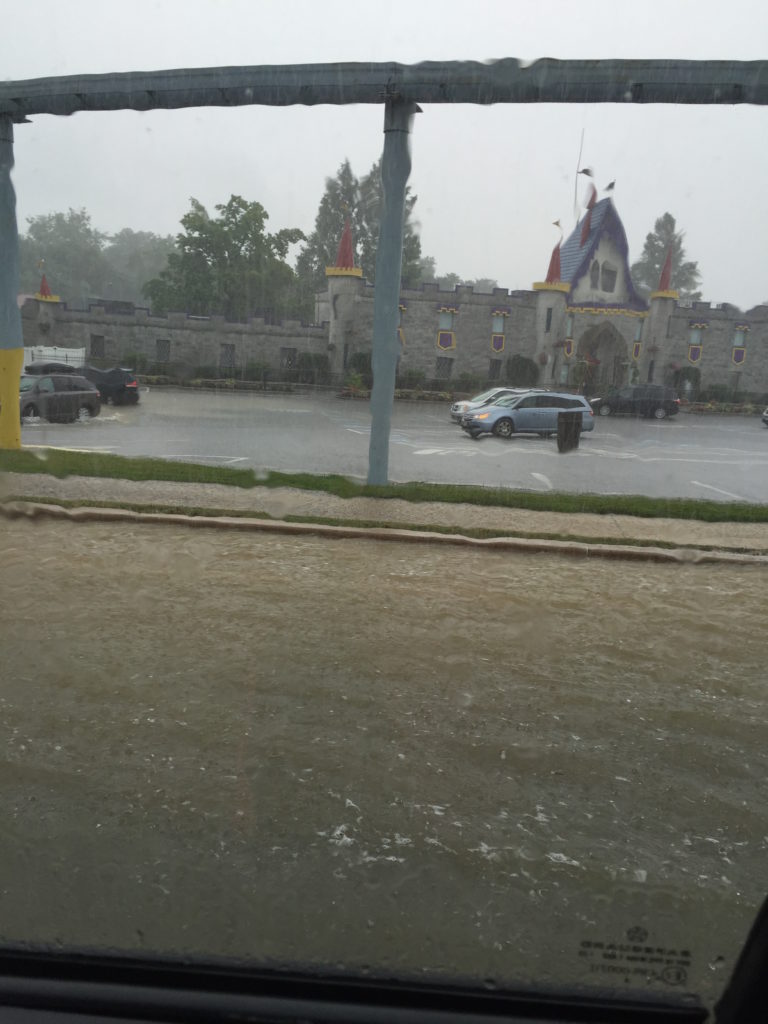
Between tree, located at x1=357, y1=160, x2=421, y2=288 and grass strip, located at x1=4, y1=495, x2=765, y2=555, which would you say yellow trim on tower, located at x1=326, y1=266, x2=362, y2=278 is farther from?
grass strip, located at x1=4, y1=495, x2=765, y2=555

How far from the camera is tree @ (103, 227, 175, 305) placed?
31.2 ft

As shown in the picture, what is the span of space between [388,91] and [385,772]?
313 inches

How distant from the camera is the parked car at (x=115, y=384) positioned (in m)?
12.1

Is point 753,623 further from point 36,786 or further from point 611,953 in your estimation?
point 36,786

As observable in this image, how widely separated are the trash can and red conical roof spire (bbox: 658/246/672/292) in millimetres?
2415

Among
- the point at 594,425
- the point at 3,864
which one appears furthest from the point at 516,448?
the point at 3,864

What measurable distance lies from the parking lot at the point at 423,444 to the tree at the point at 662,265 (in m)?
2.22

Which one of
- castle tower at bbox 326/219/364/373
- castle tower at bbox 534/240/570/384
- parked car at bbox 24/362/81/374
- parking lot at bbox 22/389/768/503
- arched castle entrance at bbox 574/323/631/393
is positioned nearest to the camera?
castle tower at bbox 534/240/570/384

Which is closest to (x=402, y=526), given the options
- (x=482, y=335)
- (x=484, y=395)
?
(x=482, y=335)

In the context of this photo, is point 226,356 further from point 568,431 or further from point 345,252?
point 568,431

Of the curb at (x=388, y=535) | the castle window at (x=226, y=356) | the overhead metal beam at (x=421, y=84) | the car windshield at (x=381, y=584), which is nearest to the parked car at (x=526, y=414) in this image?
the car windshield at (x=381, y=584)

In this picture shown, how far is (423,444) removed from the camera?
40.9ft

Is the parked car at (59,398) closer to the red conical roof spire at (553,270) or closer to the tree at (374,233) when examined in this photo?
the tree at (374,233)

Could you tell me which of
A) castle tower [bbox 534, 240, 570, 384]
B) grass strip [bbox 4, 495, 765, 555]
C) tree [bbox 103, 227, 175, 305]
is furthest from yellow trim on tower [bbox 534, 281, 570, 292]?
tree [bbox 103, 227, 175, 305]
